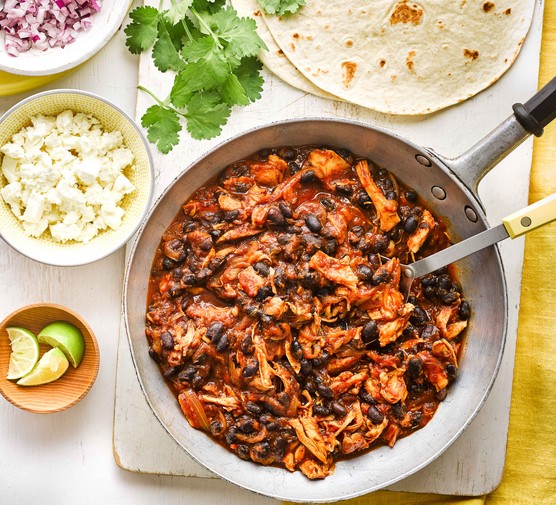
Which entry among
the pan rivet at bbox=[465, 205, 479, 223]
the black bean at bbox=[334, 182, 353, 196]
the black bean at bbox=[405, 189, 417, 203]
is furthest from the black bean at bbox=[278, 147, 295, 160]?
the pan rivet at bbox=[465, 205, 479, 223]

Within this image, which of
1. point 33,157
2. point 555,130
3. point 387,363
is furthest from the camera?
point 555,130

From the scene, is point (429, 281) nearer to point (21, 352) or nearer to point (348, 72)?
point (348, 72)

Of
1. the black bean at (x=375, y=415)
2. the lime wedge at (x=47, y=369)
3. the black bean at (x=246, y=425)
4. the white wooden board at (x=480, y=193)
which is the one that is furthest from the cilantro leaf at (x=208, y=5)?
the black bean at (x=375, y=415)

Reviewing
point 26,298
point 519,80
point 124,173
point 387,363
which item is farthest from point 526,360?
point 26,298

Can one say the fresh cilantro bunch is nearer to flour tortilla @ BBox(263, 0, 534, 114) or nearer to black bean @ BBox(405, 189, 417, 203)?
flour tortilla @ BBox(263, 0, 534, 114)

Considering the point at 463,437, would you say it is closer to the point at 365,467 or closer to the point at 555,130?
the point at 365,467

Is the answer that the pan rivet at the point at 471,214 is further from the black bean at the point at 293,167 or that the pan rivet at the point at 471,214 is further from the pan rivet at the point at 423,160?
the black bean at the point at 293,167
